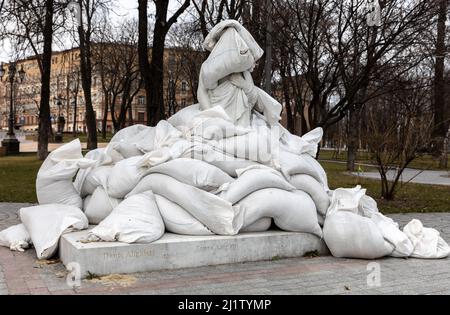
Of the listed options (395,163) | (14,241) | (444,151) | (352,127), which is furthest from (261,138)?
(444,151)

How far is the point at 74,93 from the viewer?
4625 centimetres

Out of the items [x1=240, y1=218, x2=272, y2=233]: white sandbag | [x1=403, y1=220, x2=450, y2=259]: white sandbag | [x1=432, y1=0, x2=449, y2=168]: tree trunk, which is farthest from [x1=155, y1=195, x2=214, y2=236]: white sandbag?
[x1=432, y1=0, x2=449, y2=168]: tree trunk

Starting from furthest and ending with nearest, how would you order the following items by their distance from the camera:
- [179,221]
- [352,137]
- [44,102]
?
[44,102] → [352,137] → [179,221]

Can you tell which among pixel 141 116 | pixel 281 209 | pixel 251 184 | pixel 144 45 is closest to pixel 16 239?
pixel 251 184

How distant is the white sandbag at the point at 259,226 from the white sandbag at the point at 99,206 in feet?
4.89

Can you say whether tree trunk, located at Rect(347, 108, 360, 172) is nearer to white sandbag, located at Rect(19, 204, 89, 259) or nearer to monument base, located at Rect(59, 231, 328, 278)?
monument base, located at Rect(59, 231, 328, 278)

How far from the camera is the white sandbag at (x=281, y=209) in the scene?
5387 mm

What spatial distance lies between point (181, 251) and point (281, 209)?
115 centimetres

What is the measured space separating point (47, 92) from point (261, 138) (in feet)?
51.0

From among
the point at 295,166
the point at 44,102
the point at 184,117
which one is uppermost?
the point at 44,102

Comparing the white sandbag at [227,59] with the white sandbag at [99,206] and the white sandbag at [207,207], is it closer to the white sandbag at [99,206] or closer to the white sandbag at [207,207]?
the white sandbag at [207,207]

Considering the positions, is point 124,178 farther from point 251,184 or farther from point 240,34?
point 240,34

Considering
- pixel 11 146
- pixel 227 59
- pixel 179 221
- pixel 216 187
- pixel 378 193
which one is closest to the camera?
pixel 179 221

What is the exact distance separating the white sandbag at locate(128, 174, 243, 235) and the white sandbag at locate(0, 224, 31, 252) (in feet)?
5.52
